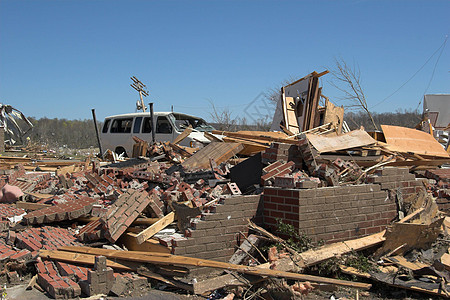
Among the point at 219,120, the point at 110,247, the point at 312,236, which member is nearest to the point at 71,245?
the point at 110,247

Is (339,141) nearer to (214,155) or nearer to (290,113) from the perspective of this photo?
(214,155)

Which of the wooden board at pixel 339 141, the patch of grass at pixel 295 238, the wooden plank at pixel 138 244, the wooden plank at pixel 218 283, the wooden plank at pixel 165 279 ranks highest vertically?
the wooden board at pixel 339 141

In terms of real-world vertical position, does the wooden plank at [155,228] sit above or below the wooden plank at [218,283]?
above

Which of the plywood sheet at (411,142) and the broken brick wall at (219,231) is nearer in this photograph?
the broken brick wall at (219,231)

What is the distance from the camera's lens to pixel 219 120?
26953 millimetres

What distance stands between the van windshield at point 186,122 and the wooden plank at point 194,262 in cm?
797

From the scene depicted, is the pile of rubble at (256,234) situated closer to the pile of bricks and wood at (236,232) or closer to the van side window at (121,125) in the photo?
the pile of bricks and wood at (236,232)

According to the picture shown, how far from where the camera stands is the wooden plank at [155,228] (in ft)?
16.3

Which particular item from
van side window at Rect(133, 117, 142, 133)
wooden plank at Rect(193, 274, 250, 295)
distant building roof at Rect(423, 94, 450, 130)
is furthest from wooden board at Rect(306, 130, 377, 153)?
distant building roof at Rect(423, 94, 450, 130)

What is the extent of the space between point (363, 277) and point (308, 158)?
2.07m

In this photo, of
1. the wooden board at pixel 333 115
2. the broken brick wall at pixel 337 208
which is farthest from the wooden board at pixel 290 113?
the broken brick wall at pixel 337 208

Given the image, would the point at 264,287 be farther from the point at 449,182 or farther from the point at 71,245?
the point at 449,182

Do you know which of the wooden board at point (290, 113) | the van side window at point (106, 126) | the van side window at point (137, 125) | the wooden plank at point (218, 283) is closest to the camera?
the wooden plank at point (218, 283)

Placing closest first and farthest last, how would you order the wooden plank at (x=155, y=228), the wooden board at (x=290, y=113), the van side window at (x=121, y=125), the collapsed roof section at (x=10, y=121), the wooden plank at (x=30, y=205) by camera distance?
the wooden plank at (x=155, y=228) < the wooden plank at (x=30, y=205) < the wooden board at (x=290, y=113) < the van side window at (x=121, y=125) < the collapsed roof section at (x=10, y=121)
